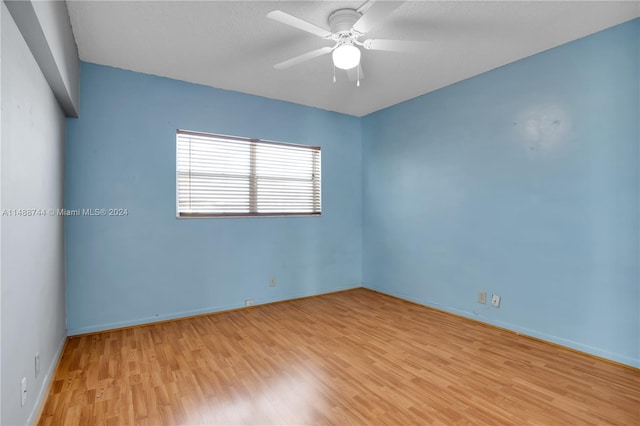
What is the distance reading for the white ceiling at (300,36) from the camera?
7.36 feet

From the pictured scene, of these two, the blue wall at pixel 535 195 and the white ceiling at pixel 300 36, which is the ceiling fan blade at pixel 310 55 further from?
the blue wall at pixel 535 195

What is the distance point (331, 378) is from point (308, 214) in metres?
2.56

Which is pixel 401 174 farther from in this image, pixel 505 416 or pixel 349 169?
pixel 505 416

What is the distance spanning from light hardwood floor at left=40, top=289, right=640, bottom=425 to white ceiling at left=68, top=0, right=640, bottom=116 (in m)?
2.66

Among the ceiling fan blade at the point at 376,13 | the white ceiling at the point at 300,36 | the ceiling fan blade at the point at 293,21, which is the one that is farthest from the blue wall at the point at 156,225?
the ceiling fan blade at the point at 376,13

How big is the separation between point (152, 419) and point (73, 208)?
7.22ft

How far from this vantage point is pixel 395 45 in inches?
94.9

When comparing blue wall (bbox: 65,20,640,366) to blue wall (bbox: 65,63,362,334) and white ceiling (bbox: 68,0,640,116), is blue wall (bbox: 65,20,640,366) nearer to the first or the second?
blue wall (bbox: 65,63,362,334)

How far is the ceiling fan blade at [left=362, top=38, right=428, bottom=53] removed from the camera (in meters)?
2.28

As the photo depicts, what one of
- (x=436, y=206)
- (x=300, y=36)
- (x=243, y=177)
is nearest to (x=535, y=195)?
(x=436, y=206)

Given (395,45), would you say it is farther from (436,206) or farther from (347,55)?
(436,206)

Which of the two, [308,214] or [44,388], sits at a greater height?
[308,214]

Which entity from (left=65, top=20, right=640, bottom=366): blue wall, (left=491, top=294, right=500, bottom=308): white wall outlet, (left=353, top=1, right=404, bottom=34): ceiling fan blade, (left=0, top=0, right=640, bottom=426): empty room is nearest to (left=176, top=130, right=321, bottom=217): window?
(left=0, top=0, right=640, bottom=426): empty room

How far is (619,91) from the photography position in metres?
2.50
